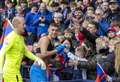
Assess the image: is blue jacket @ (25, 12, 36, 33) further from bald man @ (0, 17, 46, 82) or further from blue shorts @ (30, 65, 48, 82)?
bald man @ (0, 17, 46, 82)

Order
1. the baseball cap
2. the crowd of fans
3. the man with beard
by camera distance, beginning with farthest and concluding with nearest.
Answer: the baseball cap
the crowd of fans
the man with beard

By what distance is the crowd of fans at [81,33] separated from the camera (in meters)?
9.91

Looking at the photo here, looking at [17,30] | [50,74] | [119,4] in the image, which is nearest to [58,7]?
[119,4]

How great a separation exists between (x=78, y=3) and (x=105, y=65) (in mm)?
4740

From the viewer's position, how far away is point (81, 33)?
1122 centimetres

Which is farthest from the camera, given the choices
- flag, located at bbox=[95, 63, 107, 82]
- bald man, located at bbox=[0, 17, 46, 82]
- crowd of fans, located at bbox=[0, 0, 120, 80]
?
crowd of fans, located at bbox=[0, 0, 120, 80]

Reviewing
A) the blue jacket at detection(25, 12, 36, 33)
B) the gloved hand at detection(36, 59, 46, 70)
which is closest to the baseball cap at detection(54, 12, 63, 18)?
the blue jacket at detection(25, 12, 36, 33)

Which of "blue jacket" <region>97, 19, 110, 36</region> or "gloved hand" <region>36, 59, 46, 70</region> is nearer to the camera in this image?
"gloved hand" <region>36, 59, 46, 70</region>

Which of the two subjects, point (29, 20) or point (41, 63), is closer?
point (41, 63)

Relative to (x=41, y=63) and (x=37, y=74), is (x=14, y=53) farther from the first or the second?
(x=37, y=74)

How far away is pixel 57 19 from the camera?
1280 cm

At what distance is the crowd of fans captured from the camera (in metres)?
9.91

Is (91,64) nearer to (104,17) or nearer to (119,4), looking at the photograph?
(104,17)

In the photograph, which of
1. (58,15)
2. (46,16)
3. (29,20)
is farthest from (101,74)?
(29,20)
